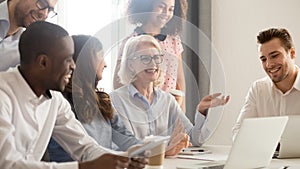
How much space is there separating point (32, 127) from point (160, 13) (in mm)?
1046

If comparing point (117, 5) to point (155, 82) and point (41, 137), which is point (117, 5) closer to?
point (155, 82)

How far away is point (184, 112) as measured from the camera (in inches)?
89.3

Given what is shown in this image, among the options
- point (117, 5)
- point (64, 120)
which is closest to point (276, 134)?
point (64, 120)

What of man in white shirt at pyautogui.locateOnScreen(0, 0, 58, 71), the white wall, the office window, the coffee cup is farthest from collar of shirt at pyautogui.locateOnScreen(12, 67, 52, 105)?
the white wall

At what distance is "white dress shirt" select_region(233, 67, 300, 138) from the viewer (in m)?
2.48

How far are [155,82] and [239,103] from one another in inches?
60.3

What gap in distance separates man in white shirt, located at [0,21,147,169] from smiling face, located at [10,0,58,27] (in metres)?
0.31

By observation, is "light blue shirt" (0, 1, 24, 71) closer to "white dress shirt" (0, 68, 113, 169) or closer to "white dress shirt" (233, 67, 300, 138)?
"white dress shirt" (0, 68, 113, 169)

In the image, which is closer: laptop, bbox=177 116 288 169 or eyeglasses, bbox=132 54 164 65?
laptop, bbox=177 116 288 169

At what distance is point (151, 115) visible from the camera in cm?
203

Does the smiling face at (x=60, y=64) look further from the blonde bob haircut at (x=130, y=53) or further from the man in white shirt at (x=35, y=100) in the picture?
the blonde bob haircut at (x=130, y=53)

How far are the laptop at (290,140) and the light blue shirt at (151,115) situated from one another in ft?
1.05

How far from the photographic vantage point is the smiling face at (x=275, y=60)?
247cm

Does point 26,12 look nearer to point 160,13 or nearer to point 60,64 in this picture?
point 60,64
